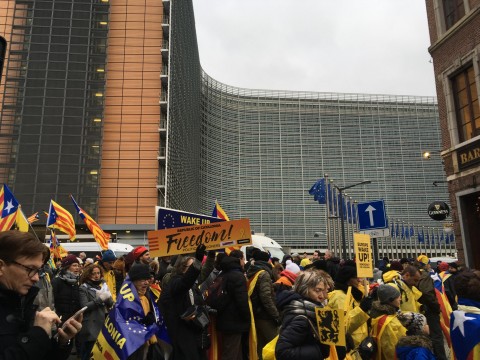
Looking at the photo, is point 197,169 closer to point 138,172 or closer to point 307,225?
point 307,225

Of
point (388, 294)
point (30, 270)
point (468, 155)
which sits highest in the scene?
point (468, 155)

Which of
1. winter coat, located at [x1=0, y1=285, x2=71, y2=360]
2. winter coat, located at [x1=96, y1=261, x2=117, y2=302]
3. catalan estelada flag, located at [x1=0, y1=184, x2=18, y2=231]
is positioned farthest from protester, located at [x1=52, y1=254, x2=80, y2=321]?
winter coat, located at [x1=0, y1=285, x2=71, y2=360]

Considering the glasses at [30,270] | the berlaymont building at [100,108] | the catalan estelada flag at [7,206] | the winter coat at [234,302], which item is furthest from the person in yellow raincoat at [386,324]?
the berlaymont building at [100,108]

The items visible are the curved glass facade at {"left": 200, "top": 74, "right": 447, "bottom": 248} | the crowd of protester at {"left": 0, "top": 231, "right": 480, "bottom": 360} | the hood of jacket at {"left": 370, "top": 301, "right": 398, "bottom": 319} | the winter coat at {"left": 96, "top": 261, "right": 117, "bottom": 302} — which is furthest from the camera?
the curved glass facade at {"left": 200, "top": 74, "right": 447, "bottom": 248}

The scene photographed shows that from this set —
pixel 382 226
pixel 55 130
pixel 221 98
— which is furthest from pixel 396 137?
pixel 382 226

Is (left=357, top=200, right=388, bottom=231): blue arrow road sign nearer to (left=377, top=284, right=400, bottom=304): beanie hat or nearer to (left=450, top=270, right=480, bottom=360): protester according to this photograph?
(left=377, top=284, right=400, bottom=304): beanie hat

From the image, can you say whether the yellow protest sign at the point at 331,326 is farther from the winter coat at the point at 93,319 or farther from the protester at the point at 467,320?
the winter coat at the point at 93,319

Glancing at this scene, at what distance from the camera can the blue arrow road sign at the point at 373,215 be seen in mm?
9430

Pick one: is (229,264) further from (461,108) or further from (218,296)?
(461,108)

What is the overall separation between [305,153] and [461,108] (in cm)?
6038

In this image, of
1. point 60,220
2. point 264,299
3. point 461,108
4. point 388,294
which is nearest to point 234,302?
point 264,299

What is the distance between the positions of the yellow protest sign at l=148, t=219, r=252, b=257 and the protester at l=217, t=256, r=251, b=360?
417 millimetres

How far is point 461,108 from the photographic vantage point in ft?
49.1

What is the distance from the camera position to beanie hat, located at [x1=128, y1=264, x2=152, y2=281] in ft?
15.4
